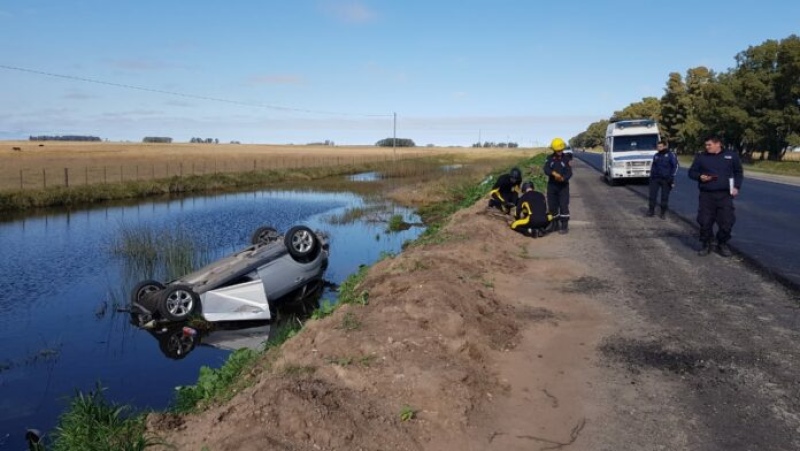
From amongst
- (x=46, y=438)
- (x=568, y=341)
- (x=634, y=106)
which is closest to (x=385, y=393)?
(x=568, y=341)

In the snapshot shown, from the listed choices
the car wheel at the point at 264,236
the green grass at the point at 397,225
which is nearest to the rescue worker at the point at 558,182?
the car wheel at the point at 264,236

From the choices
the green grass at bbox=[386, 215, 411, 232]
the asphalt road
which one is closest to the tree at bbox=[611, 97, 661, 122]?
the green grass at bbox=[386, 215, 411, 232]

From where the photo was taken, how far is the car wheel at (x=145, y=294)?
10488 millimetres

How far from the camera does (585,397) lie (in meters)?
4.80

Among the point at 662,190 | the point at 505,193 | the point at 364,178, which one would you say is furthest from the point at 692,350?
the point at 364,178

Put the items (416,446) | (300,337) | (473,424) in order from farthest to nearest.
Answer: (300,337) < (473,424) < (416,446)

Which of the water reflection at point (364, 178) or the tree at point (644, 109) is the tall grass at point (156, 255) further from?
the tree at point (644, 109)

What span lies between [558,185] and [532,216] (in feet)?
2.81

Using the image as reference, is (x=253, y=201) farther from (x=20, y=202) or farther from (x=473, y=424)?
(x=473, y=424)

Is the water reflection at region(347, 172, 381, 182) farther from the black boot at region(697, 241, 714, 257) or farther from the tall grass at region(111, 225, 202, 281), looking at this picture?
the black boot at region(697, 241, 714, 257)

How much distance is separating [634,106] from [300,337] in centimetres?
12857

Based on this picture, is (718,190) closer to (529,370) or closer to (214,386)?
(529,370)

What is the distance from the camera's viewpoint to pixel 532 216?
12.4 meters

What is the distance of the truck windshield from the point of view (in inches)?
1035
